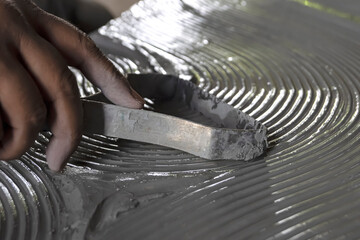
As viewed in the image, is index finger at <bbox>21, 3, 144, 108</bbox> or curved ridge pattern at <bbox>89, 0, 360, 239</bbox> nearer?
curved ridge pattern at <bbox>89, 0, 360, 239</bbox>

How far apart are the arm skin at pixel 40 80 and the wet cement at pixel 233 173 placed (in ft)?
0.20

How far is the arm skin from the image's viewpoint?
23.7 inches

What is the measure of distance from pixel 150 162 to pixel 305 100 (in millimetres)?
Answer: 308

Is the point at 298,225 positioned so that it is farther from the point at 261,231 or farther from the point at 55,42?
the point at 55,42

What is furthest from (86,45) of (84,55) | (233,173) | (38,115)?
(233,173)

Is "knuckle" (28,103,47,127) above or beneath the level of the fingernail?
above

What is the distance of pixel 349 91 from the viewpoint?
2.81 ft

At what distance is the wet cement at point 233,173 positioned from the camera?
57cm

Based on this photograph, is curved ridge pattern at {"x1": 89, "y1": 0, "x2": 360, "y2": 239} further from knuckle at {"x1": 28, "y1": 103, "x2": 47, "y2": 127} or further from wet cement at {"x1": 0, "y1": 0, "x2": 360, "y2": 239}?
knuckle at {"x1": 28, "y1": 103, "x2": 47, "y2": 127}

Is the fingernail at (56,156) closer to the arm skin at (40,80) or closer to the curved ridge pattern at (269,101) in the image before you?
the arm skin at (40,80)

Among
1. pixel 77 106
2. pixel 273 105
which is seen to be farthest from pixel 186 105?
pixel 77 106

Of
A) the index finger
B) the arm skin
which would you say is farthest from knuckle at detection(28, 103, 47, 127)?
the index finger

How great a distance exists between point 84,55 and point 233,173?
270mm

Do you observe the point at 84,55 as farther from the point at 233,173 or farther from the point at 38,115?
the point at 233,173
